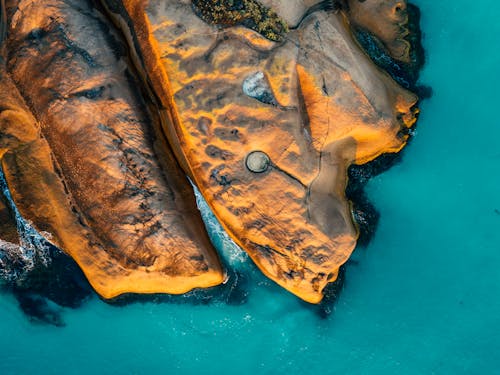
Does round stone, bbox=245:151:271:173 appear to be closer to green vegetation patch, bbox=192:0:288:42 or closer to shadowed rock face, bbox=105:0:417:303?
shadowed rock face, bbox=105:0:417:303

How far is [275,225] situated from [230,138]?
1.41 m

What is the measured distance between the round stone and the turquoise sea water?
4.88 ft

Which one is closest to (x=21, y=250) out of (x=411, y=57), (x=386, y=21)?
(x=386, y=21)

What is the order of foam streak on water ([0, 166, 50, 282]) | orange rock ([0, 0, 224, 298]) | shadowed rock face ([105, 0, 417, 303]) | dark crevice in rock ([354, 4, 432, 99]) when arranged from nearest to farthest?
shadowed rock face ([105, 0, 417, 303]), orange rock ([0, 0, 224, 298]), dark crevice in rock ([354, 4, 432, 99]), foam streak on water ([0, 166, 50, 282])

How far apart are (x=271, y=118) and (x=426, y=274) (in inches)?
141

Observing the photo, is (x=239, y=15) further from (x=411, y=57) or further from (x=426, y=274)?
(x=426, y=274)

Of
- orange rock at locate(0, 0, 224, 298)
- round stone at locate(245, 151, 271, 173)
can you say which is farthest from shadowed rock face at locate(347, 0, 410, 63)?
orange rock at locate(0, 0, 224, 298)

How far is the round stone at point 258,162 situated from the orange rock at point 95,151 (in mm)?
1133

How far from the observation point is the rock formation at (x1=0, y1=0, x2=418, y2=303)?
588 cm

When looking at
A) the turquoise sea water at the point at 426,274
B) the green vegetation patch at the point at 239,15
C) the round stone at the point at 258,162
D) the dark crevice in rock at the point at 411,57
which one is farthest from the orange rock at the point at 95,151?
the dark crevice in rock at the point at 411,57

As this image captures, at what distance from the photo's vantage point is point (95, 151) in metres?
6.04

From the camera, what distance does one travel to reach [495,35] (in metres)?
6.80

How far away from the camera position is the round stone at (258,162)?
19.8 ft

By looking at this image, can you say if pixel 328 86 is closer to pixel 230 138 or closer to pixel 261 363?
pixel 230 138
